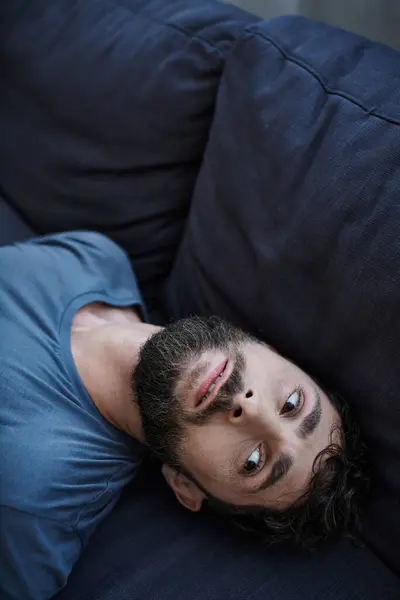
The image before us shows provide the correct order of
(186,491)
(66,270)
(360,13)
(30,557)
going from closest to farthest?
(30,557) < (186,491) < (66,270) < (360,13)

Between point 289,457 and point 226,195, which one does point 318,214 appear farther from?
point 289,457

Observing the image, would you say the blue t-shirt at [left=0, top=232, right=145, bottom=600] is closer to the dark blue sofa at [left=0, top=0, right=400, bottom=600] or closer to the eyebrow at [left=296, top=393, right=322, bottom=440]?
the dark blue sofa at [left=0, top=0, right=400, bottom=600]

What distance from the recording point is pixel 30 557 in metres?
0.99

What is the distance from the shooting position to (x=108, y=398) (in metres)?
1.14

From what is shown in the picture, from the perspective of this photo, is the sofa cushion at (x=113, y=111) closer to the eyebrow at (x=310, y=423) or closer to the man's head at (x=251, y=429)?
the man's head at (x=251, y=429)

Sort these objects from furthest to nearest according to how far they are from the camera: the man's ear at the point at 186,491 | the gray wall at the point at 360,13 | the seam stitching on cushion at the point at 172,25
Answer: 1. the gray wall at the point at 360,13
2. the seam stitching on cushion at the point at 172,25
3. the man's ear at the point at 186,491

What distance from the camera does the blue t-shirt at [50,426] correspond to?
0.99 meters

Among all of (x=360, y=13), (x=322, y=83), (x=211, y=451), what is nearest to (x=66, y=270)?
(x=211, y=451)

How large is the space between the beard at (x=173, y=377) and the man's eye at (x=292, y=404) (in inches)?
3.3

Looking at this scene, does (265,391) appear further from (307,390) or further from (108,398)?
(108,398)

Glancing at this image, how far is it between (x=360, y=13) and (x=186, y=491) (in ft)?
3.54

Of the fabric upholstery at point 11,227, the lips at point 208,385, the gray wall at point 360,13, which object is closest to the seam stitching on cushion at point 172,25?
the gray wall at point 360,13

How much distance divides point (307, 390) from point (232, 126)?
486 millimetres

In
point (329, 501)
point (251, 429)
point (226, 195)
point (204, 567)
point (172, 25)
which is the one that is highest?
point (172, 25)
